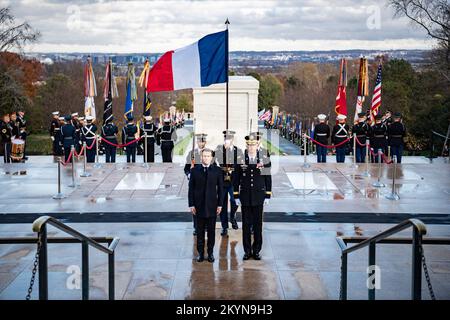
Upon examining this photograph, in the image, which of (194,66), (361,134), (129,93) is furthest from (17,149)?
(194,66)

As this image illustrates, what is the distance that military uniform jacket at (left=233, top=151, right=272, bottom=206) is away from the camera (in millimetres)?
9047

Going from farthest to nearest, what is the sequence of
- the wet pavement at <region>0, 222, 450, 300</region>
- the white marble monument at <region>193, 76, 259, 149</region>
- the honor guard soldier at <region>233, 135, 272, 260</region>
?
the white marble monument at <region>193, 76, 259, 149</region>
the honor guard soldier at <region>233, 135, 272, 260</region>
the wet pavement at <region>0, 222, 450, 300</region>

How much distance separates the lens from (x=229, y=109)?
15406 millimetres

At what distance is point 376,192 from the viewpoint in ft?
45.2

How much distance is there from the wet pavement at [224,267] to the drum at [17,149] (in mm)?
8265

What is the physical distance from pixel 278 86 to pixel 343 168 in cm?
5388

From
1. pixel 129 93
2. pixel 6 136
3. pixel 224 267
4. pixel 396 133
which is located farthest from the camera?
pixel 129 93

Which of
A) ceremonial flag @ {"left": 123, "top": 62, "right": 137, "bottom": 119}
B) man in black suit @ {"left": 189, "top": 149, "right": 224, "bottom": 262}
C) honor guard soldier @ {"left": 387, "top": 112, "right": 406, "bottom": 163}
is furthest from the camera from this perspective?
ceremonial flag @ {"left": 123, "top": 62, "right": 137, "bottom": 119}

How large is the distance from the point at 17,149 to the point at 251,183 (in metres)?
11.1

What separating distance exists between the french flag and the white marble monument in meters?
4.27

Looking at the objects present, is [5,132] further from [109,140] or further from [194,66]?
[194,66]

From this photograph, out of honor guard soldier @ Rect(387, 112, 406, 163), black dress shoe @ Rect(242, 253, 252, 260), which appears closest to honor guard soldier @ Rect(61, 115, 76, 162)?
honor guard soldier @ Rect(387, 112, 406, 163)

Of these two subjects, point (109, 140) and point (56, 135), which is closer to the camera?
point (109, 140)

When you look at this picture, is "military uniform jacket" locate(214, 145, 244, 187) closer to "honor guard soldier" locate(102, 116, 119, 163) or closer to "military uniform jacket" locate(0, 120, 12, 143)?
"honor guard soldier" locate(102, 116, 119, 163)
